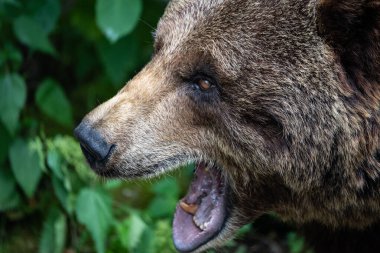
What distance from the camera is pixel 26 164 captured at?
5.07m

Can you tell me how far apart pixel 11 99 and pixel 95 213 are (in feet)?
2.69

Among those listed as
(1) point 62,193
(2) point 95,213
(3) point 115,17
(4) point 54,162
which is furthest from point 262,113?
(1) point 62,193

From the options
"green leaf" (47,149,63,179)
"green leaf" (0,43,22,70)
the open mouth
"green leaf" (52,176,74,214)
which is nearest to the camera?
the open mouth

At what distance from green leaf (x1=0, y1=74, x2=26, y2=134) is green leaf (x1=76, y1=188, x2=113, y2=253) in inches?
22.5

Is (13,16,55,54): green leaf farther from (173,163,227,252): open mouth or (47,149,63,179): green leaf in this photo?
(173,163,227,252): open mouth

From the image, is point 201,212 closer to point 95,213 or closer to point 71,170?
point 95,213

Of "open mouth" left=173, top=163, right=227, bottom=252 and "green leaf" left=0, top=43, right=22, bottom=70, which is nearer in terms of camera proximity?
"open mouth" left=173, top=163, right=227, bottom=252

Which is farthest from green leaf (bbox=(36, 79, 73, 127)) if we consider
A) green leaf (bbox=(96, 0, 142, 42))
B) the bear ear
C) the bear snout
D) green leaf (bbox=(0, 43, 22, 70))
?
the bear ear

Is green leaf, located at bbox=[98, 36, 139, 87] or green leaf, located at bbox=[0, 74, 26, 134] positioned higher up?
green leaf, located at bbox=[0, 74, 26, 134]

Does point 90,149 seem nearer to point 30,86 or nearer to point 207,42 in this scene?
point 207,42

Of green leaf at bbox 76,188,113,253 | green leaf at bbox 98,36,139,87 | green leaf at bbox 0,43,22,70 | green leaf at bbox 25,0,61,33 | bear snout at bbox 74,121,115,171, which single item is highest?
bear snout at bbox 74,121,115,171

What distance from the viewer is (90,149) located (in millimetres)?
A: 3602

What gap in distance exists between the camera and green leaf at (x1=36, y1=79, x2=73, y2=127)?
528cm

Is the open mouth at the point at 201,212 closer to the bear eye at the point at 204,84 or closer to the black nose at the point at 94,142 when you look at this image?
the bear eye at the point at 204,84
